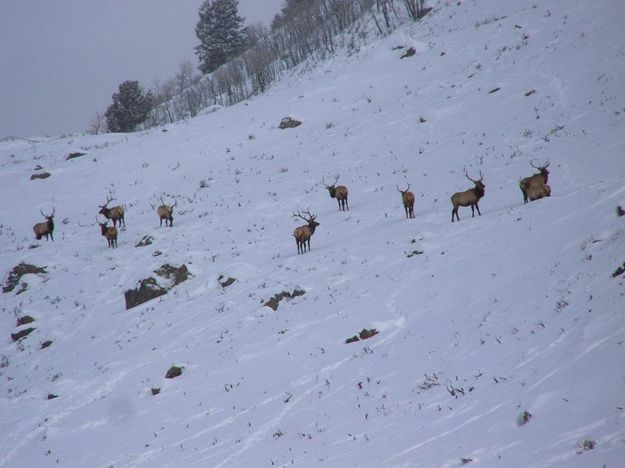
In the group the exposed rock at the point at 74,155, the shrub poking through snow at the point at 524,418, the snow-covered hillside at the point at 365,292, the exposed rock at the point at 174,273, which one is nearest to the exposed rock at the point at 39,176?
the snow-covered hillside at the point at 365,292

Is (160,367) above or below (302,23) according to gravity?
below

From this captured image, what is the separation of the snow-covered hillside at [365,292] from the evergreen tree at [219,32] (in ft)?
187

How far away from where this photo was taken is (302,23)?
84875 millimetres

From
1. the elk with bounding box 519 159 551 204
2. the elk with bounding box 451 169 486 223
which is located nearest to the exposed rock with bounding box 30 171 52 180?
the elk with bounding box 451 169 486 223

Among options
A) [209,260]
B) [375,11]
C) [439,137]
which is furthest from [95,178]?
[375,11]

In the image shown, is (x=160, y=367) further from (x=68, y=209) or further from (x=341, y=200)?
(x=68, y=209)

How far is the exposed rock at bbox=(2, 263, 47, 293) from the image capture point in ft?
80.1

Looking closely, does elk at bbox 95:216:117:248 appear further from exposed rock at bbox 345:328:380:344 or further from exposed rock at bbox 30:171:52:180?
exposed rock at bbox 30:171:52:180

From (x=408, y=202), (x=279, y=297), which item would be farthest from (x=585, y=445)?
(x=408, y=202)

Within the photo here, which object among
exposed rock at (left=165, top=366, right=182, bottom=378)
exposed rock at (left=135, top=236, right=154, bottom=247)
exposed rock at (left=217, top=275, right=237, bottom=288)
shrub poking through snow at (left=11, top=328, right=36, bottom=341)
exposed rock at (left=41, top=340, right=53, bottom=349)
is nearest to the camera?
exposed rock at (left=165, top=366, right=182, bottom=378)

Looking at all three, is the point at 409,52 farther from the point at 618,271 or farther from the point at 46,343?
the point at 618,271

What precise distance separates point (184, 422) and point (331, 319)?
176 inches

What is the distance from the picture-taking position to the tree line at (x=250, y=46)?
228 feet

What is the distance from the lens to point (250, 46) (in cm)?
9406
